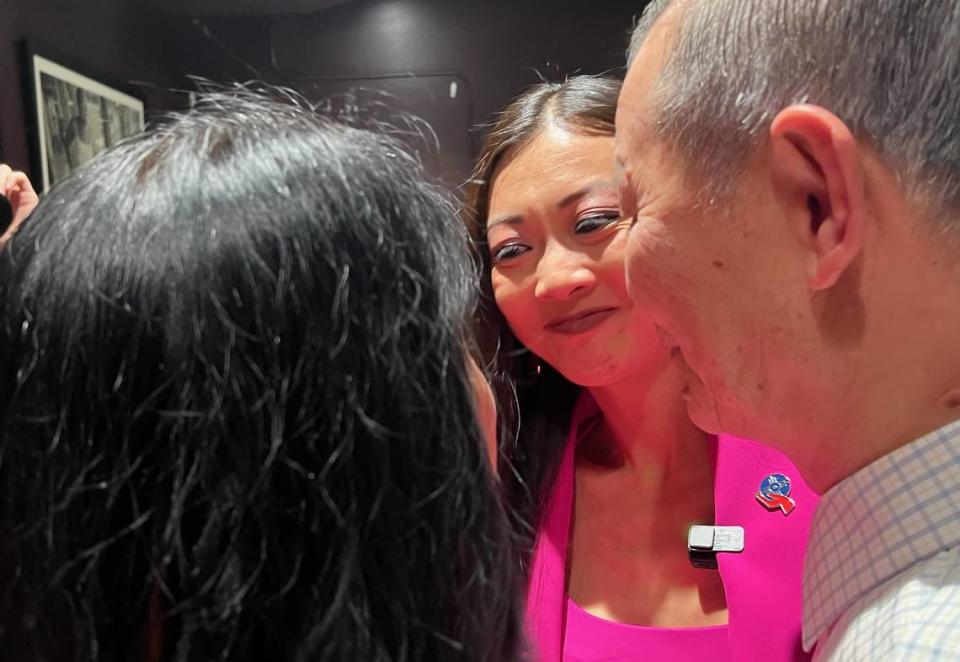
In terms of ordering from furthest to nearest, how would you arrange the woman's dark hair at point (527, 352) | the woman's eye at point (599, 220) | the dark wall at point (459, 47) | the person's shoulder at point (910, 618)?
the dark wall at point (459, 47) → the woman's dark hair at point (527, 352) → the woman's eye at point (599, 220) → the person's shoulder at point (910, 618)

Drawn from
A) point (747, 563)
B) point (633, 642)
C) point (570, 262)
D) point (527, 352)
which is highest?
point (570, 262)

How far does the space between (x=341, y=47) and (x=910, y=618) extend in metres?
1.30

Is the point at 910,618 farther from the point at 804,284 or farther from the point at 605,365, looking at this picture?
the point at 605,365

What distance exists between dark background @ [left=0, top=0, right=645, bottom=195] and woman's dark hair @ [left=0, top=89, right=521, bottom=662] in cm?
41

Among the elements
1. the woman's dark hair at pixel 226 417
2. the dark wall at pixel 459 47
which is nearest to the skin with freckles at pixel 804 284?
the woman's dark hair at pixel 226 417

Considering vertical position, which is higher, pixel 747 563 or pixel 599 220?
pixel 599 220

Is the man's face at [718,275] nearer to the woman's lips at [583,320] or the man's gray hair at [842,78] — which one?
the man's gray hair at [842,78]

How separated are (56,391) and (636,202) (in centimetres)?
43

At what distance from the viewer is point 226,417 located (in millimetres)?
463

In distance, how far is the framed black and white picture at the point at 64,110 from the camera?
115cm

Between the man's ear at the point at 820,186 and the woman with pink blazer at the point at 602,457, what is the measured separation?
475mm

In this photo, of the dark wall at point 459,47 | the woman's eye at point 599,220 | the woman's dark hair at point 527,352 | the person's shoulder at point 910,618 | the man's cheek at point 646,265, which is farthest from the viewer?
the dark wall at point 459,47

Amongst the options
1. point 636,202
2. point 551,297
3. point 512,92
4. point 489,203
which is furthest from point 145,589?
point 512,92

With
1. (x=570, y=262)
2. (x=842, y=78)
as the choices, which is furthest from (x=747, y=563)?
(x=842, y=78)
